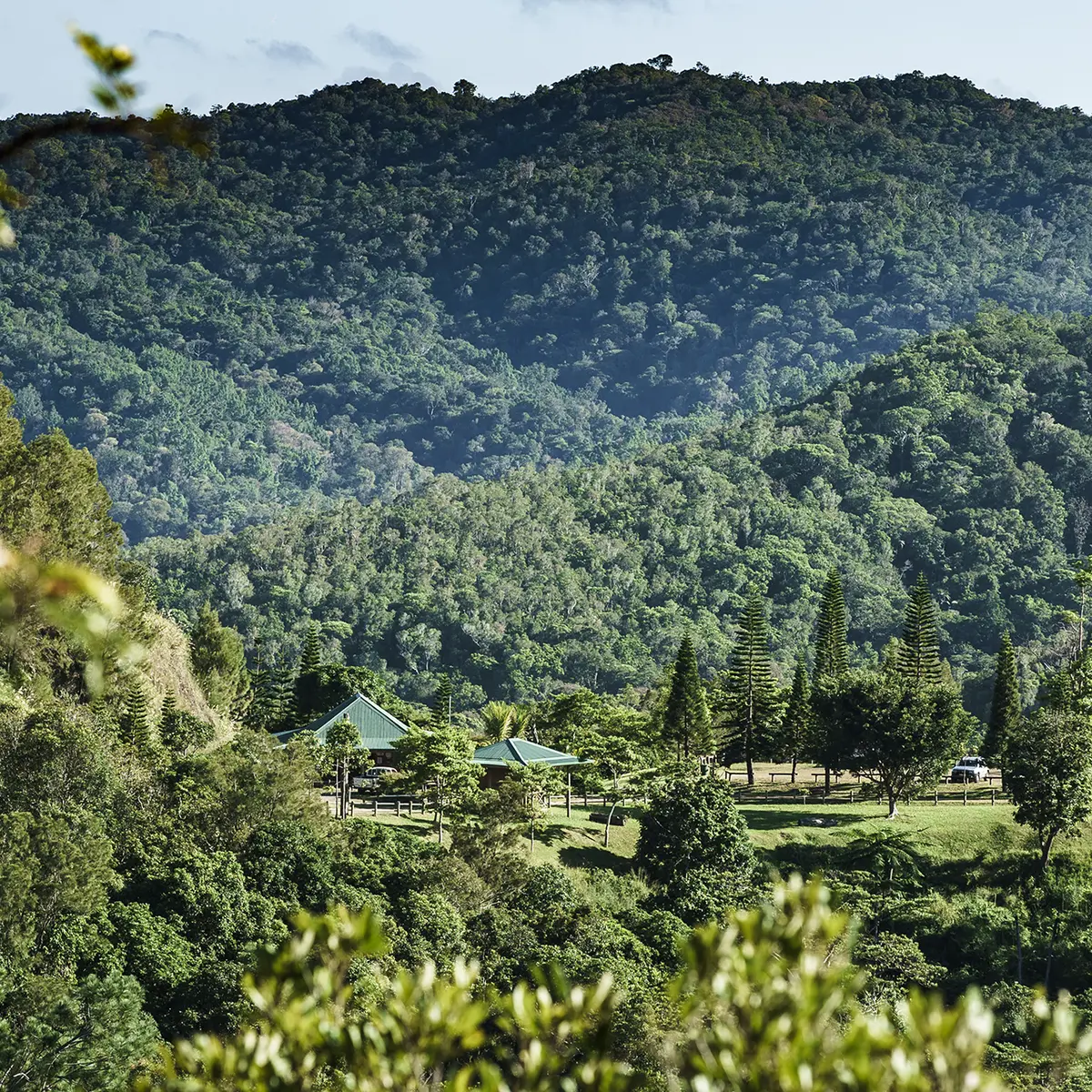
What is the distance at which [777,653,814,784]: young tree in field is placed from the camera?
2007 inches

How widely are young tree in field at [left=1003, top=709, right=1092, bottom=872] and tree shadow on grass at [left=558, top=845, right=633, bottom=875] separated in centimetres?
1034

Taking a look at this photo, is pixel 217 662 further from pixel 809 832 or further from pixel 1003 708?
pixel 1003 708

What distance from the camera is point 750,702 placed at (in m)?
53.0

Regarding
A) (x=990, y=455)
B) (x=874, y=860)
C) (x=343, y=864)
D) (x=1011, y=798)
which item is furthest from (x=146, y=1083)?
(x=990, y=455)

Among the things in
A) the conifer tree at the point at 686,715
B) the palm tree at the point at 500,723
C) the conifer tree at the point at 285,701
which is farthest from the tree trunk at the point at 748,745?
the conifer tree at the point at 285,701

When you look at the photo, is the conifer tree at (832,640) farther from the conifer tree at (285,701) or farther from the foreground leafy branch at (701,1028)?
the foreground leafy branch at (701,1028)

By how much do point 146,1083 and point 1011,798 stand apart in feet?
144

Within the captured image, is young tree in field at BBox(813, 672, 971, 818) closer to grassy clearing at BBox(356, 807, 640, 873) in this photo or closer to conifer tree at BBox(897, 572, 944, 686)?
conifer tree at BBox(897, 572, 944, 686)

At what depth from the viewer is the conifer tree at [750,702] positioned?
173 ft

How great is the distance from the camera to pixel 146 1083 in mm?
5211

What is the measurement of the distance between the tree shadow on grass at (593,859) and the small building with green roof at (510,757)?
354 cm

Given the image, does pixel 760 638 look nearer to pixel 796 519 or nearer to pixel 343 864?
pixel 343 864

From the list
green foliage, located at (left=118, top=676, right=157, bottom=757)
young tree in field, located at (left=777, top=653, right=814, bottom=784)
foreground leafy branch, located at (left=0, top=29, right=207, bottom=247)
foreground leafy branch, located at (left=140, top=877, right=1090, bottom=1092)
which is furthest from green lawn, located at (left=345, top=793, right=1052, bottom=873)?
foreground leafy branch, located at (left=0, top=29, right=207, bottom=247)

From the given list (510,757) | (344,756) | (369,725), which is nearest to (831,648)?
(510,757)
